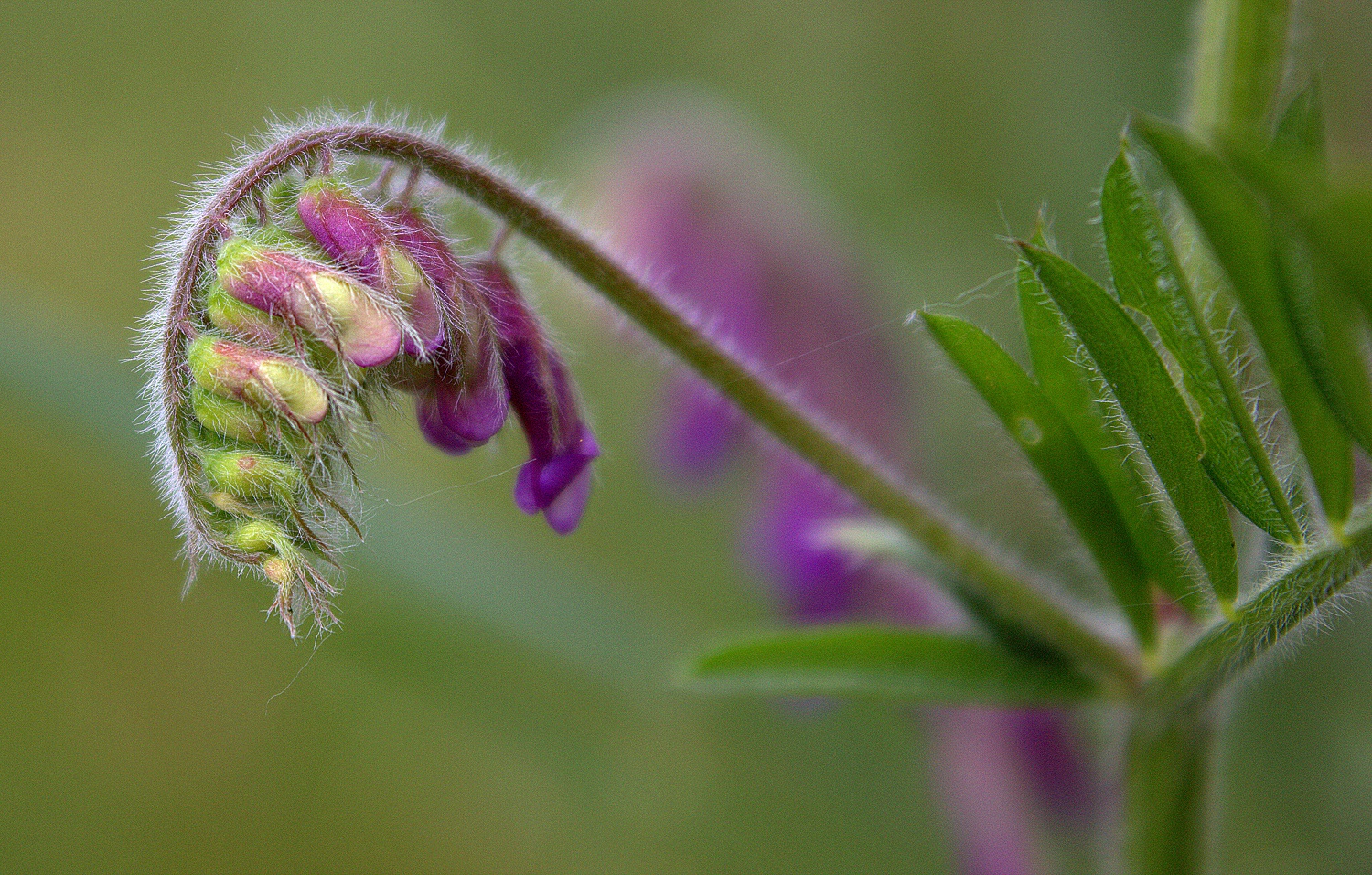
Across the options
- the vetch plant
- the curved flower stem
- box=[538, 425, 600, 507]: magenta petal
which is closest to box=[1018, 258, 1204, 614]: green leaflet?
the vetch plant

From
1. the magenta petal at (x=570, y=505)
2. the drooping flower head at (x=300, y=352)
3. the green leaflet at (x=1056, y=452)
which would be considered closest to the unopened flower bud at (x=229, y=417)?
the drooping flower head at (x=300, y=352)

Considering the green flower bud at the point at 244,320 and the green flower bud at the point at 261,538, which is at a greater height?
the green flower bud at the point at 244,320

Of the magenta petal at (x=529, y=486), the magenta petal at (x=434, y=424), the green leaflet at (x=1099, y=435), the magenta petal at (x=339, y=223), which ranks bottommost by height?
the green leaflet at (x=1099, y=435)

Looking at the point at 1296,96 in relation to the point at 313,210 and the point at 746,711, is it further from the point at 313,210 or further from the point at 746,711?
the point at 746,711

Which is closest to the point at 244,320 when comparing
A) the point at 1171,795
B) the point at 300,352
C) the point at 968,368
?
the point at 300,352

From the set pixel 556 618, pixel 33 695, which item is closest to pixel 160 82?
pixel 33 695

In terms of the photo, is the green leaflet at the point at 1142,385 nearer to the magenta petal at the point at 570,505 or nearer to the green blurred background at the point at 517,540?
the magenta petal at the point at 570,505
